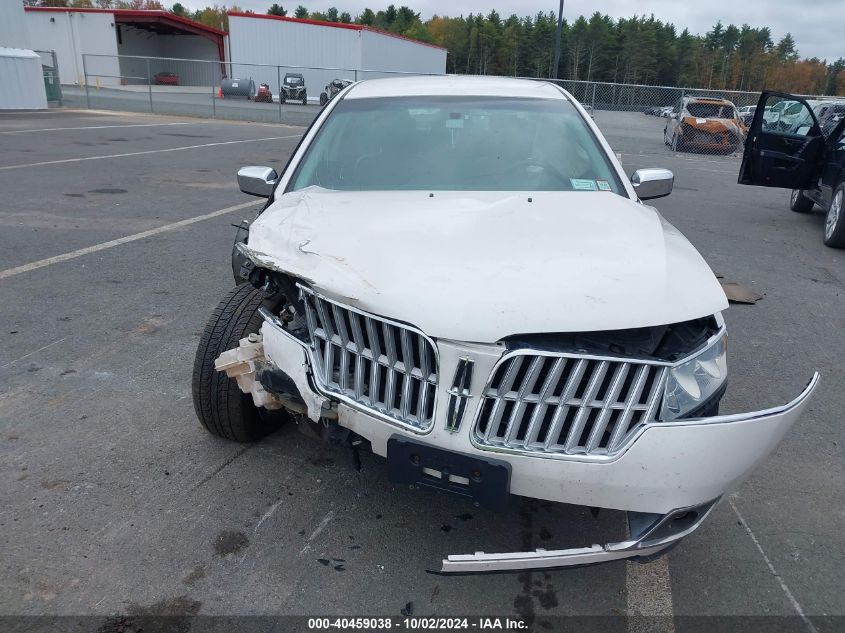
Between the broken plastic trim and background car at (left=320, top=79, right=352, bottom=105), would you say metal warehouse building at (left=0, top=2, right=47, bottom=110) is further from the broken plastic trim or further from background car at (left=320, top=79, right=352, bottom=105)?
the broken plastic trim

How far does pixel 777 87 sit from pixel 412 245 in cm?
10101

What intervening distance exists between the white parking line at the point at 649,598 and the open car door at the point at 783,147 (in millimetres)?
7749

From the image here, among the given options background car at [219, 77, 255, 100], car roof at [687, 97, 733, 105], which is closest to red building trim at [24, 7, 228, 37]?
background car at [219, 77, 255, 100]

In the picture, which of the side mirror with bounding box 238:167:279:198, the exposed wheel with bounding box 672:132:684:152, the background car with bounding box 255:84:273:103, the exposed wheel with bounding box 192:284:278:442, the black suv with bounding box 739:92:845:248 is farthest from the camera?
the background car with bounding box 255:84:273:103

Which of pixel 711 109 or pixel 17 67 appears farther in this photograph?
pixel 17 67

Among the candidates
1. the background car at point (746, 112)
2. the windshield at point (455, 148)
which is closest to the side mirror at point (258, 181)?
the windshield at point (455, 148)

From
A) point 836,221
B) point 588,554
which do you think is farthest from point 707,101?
point 588,554

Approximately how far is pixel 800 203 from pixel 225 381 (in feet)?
34.4

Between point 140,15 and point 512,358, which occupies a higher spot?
point 140,15

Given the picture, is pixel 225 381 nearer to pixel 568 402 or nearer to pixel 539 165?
pixel 568 402

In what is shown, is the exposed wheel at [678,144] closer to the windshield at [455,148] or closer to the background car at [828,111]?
the background car at [828,111]

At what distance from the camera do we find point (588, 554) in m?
2.03

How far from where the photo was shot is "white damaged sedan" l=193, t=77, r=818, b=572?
2.02 m

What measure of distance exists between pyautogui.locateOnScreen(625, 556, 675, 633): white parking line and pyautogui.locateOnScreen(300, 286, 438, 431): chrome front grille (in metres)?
1.04
